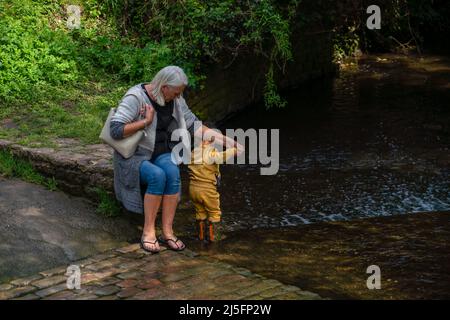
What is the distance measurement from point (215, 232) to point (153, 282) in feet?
4.40

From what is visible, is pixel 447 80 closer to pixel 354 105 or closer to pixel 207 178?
pixel 354 105

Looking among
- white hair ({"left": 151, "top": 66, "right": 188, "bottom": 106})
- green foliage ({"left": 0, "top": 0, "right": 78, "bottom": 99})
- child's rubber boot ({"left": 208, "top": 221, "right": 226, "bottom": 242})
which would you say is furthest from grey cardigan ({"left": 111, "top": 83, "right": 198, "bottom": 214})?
green foliage ({"left": 0, "top": 0, "right": 78, "bottom": 99})

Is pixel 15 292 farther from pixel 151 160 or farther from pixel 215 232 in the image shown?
pixel 215 232

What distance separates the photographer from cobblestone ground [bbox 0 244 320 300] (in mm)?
5336

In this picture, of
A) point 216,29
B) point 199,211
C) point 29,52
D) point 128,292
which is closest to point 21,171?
point 199,211

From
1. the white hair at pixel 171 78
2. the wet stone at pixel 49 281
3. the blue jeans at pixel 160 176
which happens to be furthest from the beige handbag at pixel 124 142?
the wet stone at pixel 49 281

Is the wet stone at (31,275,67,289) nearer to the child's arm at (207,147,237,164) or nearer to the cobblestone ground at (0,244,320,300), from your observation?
the cobblestone ground at (0,244,320,300)

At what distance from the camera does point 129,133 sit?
6113 mm

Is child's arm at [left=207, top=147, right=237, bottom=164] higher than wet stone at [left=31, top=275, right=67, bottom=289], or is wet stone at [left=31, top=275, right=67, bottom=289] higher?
child's arm at [left=207, top=147, right=237, bottom=164]

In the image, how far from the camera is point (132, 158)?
20.4ft

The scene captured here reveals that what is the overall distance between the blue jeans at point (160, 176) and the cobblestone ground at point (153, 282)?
1.82ft

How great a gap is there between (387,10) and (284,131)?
4.84 metres

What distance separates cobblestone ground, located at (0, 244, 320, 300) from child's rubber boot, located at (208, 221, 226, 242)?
0.47 metres

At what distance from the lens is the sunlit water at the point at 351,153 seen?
7.67 m
